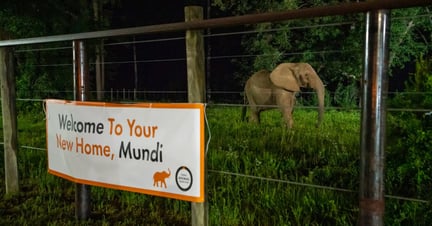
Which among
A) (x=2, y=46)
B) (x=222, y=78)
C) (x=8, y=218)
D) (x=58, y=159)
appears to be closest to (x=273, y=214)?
(x=58, y=159)

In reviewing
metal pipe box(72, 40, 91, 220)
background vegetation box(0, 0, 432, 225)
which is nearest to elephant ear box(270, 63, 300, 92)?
background vegetation box(0, 0, 432, 225)

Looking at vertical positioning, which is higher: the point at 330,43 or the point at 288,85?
the point at 330,43

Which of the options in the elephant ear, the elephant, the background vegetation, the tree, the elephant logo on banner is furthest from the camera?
the tree

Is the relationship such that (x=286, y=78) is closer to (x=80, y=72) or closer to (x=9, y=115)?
(x=9, y=115)

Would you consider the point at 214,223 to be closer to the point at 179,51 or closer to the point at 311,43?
the point at 311,43

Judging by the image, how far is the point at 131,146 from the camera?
113 inches

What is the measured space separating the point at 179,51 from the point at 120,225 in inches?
934

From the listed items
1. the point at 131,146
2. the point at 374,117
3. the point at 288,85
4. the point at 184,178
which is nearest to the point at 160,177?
the point at 184,178

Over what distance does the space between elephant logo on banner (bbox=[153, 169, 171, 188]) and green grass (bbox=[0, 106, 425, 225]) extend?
0.37 m

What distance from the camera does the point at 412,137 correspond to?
2.82 metres

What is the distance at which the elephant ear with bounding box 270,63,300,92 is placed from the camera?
819 centimetres

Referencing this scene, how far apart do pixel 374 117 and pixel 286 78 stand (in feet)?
20.8

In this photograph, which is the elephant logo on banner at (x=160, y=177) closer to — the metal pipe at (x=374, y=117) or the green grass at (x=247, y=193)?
the green grass at (x=247, y=193)

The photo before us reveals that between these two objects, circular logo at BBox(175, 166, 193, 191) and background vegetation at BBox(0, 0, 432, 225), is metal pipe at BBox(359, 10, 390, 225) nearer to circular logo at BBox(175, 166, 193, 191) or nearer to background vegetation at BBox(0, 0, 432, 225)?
background vegetation at BBox(0, 0, 432, 225)
